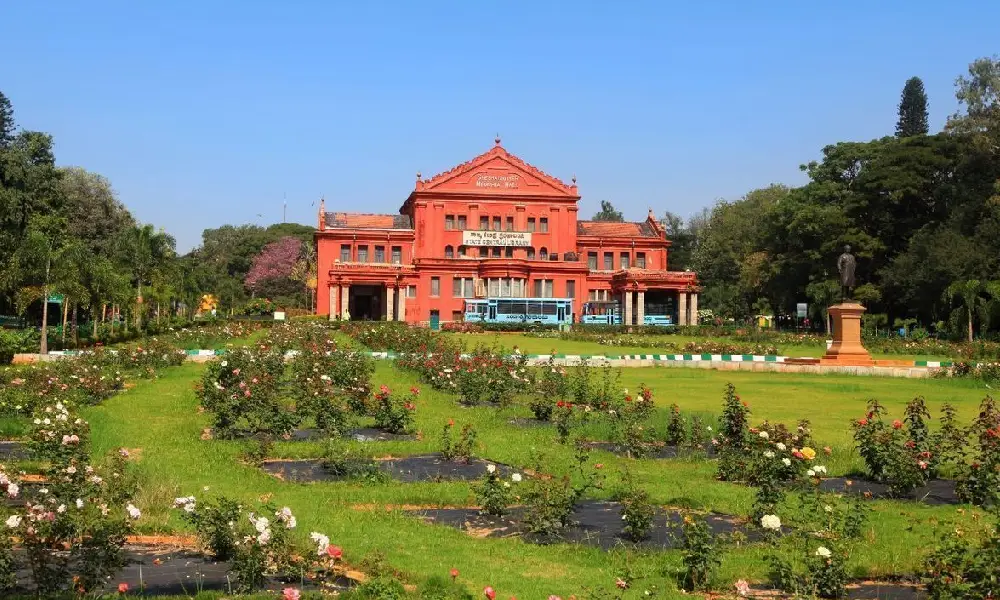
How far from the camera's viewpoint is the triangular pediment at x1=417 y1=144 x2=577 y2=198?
2650 inches

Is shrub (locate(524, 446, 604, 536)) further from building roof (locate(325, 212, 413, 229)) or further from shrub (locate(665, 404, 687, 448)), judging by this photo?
building roof (locate(325, 212, 413, 229))

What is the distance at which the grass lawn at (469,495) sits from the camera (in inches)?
277

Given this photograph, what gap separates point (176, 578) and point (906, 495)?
24.9 feet

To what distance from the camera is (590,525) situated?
339 inches

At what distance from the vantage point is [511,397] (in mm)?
18016

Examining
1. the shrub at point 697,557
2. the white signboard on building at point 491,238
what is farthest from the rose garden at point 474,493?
the white signboard on building at point 491,238

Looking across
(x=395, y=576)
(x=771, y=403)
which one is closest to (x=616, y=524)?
(x=395, y=576)

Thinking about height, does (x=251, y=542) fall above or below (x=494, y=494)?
above

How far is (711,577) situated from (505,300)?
53.9 m

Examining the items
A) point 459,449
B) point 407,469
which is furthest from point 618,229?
point 407,469

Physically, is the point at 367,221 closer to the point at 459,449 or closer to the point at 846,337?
the point at 846,337

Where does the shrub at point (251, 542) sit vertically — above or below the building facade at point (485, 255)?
below

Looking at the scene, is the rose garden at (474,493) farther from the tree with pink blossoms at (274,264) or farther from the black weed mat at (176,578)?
the tree with pink blossoms at (274,264)

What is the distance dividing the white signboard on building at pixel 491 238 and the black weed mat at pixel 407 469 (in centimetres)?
5492
